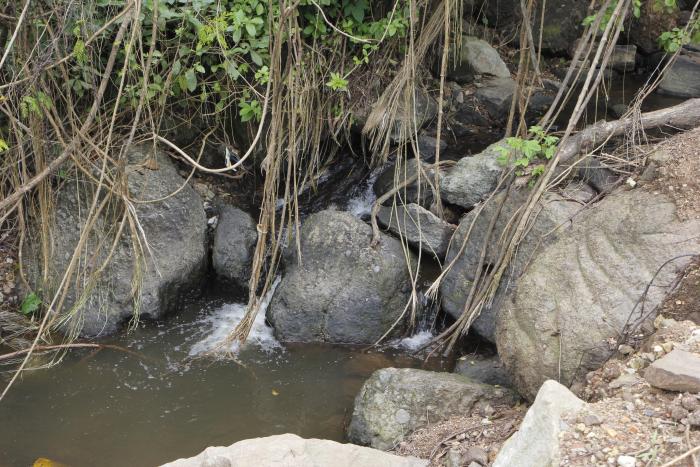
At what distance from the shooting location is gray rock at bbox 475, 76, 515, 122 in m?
5.73

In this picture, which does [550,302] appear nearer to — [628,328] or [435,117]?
[628,328]

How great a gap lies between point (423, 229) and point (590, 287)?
1.59m

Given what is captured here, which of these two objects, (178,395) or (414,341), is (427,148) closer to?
(414,341)

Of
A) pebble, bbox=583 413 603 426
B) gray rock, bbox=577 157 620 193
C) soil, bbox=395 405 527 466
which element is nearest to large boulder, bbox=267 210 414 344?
soil, bbox=395 405 527 466

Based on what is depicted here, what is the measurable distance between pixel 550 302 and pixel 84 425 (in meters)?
2.40

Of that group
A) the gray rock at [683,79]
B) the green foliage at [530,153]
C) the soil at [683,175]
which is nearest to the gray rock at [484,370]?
the green foliage at [530,153]

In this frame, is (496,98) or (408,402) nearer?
(408,402)

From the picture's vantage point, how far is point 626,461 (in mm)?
2021

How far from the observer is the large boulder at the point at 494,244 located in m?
3.53

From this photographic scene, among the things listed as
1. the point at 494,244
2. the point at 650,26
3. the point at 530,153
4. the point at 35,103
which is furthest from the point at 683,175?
the point at 650,26

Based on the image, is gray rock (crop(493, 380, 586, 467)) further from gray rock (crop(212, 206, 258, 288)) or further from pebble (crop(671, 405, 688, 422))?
gray rock (crop(212, 206, 258, 288))

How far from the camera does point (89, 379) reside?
12.6 feet

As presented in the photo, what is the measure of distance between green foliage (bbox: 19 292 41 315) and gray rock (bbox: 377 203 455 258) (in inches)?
87.7

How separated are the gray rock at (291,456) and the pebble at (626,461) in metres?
0.91
